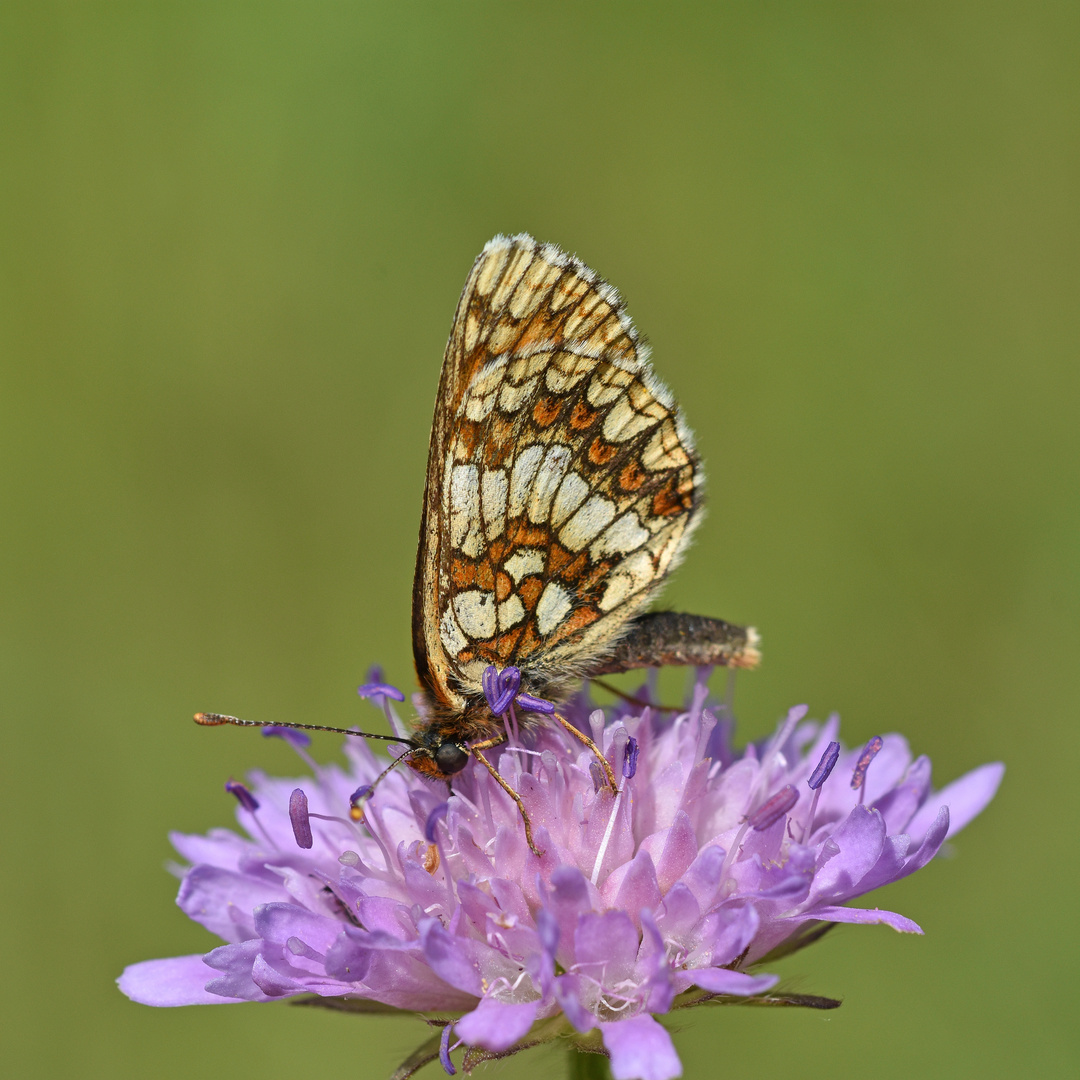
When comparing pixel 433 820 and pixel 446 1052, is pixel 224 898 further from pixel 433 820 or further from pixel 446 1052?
pixel 446 1052

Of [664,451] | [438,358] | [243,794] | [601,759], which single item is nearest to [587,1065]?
[601,759]

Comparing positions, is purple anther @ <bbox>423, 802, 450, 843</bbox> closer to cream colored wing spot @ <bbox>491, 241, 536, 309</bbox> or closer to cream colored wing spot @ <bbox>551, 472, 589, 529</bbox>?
cream colored wing spot @ <bbox>551, 472, 589, 529</bbox>

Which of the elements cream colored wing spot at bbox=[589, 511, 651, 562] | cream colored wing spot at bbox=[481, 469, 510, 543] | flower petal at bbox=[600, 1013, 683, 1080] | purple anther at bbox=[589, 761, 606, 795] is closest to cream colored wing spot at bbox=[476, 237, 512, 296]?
cream colored wing spot at bbox=[481, 469, 510, 543]

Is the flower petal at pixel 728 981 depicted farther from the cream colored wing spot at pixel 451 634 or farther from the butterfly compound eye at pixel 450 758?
the cream colored wing spot at pixel 451 634

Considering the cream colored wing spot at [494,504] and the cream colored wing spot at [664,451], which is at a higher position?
the cream colored wing spot at [664,451]

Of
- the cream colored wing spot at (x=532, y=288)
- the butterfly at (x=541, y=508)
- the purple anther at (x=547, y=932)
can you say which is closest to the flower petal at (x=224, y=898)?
the butterfly at (x=541, y=508)
